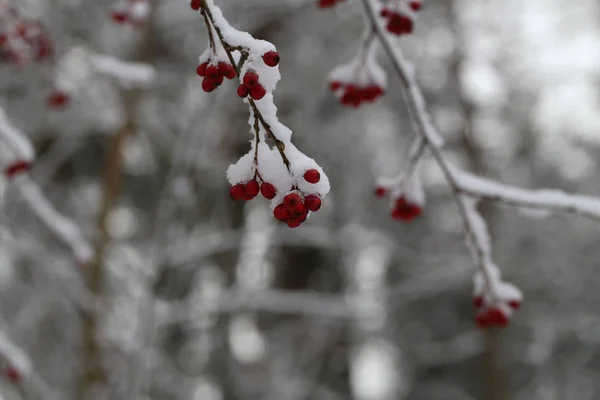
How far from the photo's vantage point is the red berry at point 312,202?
3.00 ft

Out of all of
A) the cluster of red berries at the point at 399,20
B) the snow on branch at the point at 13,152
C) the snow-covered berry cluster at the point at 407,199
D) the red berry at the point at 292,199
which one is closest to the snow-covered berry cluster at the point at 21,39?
the snow on branch at the point at 13,152

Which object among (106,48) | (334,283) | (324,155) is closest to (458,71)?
(324,155)

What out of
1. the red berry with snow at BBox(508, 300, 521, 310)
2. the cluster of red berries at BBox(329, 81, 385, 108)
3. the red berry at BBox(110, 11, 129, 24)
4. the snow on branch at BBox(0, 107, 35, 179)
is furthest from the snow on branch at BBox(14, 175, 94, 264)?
the red berry with snow at BBox(508, 300, 521, 310)

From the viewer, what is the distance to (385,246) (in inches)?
238

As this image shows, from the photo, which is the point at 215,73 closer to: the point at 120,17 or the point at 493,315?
the point at 493,315

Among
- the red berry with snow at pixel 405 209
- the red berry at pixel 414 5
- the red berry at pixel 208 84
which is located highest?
the red berry at pixel 208 84

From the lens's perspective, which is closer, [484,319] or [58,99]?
[484,319]

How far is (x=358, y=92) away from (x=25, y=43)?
150 cm

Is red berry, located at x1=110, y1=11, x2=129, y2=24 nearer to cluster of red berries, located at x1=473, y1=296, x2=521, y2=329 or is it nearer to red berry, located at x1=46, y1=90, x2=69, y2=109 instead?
red berry, located at x1=46, y1=90, x2=69, y2=109

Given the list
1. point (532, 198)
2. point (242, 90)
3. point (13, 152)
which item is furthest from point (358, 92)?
point (13, 152)

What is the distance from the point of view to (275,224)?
6047 mm

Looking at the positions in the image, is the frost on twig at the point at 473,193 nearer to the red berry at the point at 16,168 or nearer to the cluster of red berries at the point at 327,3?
the cluster of red berries at the point at 327,3

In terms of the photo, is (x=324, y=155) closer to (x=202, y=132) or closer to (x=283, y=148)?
(x=202, y=132)

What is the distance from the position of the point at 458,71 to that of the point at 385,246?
226 centimetres
